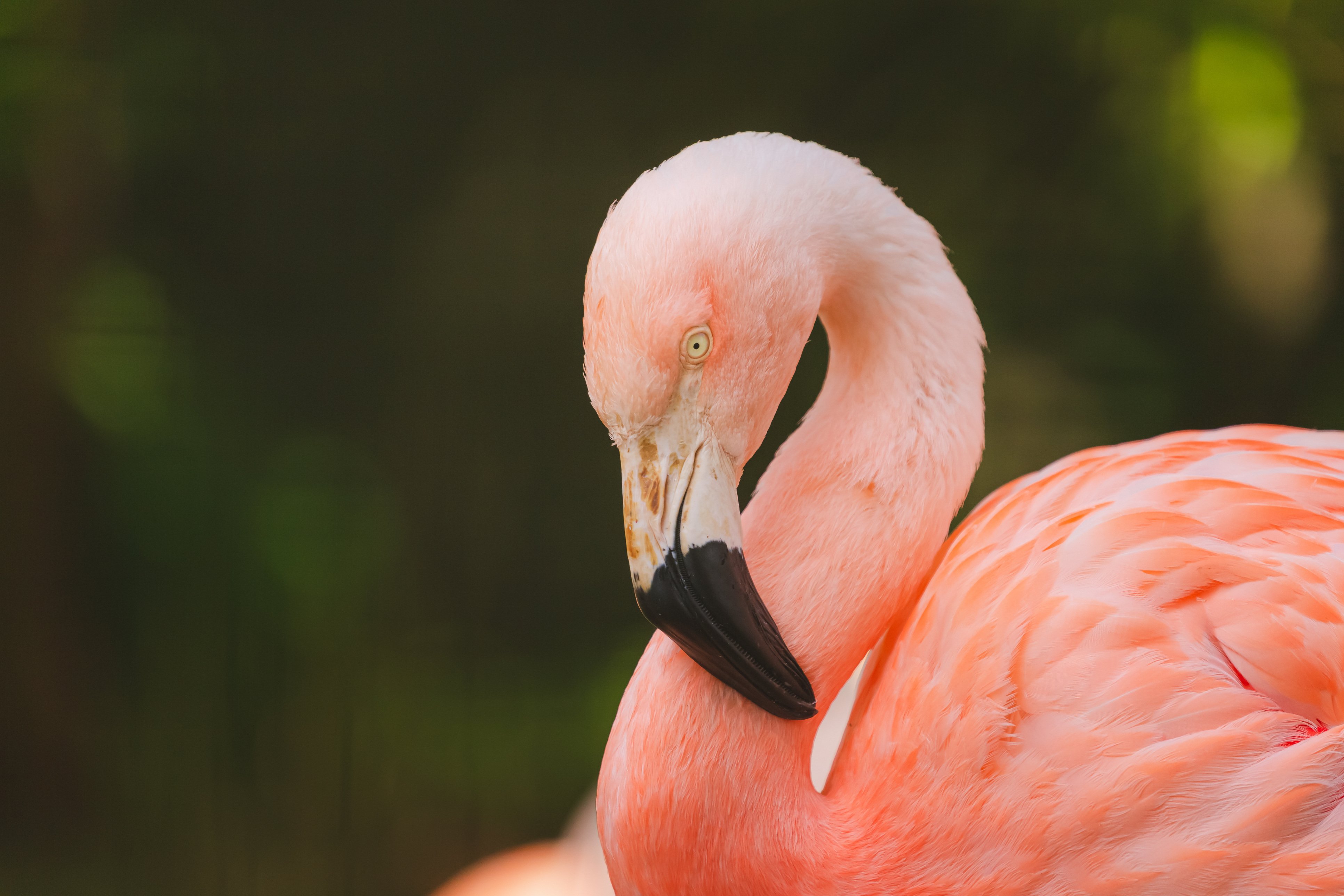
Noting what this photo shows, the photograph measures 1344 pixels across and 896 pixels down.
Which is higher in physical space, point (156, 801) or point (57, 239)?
point (57, 239)

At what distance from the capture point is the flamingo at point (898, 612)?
0.83m

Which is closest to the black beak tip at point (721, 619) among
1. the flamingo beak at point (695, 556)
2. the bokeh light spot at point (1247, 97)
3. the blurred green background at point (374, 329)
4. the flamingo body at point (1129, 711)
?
the flamingo beak at point (695, 556)

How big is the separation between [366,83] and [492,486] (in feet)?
3.36

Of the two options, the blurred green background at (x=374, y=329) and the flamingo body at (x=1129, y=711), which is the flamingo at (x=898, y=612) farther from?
the blurred green background at (x=374, y=329)

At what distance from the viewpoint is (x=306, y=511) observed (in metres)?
2.34

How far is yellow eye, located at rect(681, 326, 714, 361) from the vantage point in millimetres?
830

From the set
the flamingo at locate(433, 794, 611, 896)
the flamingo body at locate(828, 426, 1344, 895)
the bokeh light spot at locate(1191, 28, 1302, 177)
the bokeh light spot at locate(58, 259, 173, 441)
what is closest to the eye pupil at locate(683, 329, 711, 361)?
the flamingo body at locate(828, 426, 1344, 895)

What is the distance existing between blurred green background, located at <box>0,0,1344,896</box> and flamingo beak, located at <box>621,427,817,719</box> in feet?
5.13

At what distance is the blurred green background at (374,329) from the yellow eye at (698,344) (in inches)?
61.4

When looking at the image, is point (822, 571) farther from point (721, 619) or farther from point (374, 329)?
point (374, 329)

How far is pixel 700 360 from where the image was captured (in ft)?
2.77

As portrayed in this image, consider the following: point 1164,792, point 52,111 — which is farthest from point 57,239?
point 1164,792

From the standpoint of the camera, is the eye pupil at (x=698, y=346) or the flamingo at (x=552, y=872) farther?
the flamingo at (x=552, y=872)

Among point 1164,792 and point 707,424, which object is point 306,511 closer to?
point 707,424
